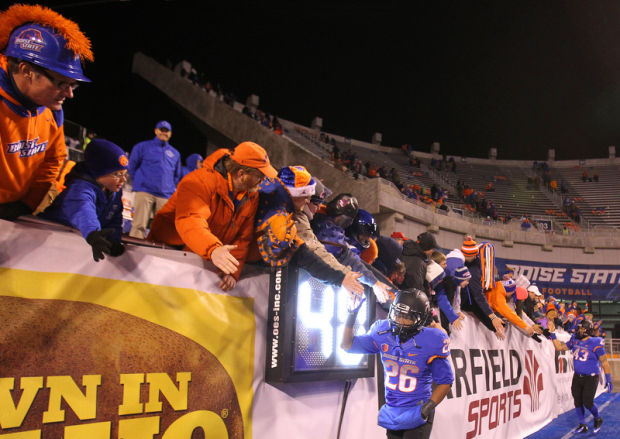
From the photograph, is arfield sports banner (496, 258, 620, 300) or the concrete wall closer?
the concrete wall

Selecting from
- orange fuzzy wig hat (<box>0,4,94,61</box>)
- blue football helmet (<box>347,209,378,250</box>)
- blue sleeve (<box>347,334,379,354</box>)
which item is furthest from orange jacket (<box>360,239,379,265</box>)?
orange fuzzy wig hat (<box>0,4,94,61</box>)

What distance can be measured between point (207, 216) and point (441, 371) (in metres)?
2.37

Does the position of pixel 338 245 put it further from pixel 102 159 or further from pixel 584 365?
pixel 584 365

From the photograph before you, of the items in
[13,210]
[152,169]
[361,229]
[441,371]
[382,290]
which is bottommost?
[441,371]

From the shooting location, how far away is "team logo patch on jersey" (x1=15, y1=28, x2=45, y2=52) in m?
2.04

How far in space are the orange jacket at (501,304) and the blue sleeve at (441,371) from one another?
4283 millimetres

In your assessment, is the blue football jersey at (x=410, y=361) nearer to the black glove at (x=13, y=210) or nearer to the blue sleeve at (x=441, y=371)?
the blue sleeve at (x=441, y=371)

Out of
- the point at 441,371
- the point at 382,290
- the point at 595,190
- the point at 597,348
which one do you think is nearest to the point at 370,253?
the point at 382,290

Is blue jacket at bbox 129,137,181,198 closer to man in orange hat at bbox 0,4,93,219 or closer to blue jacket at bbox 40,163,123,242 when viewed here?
blue jacket at bbox 40,163,123,242

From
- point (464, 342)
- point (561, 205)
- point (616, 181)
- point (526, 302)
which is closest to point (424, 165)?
point (561, 205)

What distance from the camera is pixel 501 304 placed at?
7523 mm

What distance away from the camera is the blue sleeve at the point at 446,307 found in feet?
18.0

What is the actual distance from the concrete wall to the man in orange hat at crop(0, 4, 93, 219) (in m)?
17.0

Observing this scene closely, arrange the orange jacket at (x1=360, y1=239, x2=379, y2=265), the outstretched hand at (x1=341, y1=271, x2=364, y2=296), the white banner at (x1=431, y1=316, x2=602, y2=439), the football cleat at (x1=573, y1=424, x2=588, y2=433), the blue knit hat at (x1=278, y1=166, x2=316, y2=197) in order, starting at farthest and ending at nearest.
Answer: the football cleat at (x1=573, y1=424, x2=588, y2=433)
the white banner at (x1=431, y1=316, x2=602, y2=439)
the orange jacket at (x1=360, y1=239, x2=379, y2=265)
the blue knit hat at (x1=278, y1=166, x2=316, y2=197)
the outstretched hand at (x1=341, y1=271, x2=364, y2=296)
